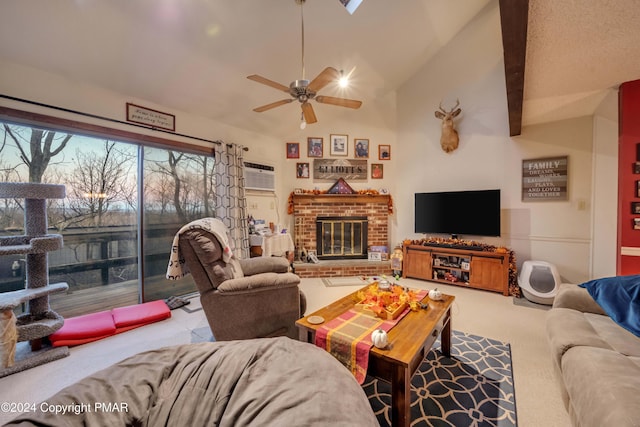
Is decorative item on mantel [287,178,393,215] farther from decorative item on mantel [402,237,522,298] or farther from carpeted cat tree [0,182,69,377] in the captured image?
carpeted cat tree [0,182,69,377]

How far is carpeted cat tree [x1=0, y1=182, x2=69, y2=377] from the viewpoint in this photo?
1.87 m

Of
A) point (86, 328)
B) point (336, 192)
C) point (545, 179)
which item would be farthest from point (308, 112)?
point (545, 179)

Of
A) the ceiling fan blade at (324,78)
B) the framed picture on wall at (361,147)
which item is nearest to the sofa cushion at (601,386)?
the ceiling fan blade at (324,78)

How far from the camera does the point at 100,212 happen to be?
2930 mm

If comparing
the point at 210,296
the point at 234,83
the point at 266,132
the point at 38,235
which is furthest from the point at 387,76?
the point at 38,235

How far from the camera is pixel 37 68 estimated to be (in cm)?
235

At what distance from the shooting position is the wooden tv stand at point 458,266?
3617mm

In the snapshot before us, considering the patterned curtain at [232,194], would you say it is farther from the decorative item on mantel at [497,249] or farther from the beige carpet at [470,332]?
the decorative item on mantel at [497,249]

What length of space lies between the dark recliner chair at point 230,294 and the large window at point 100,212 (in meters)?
1.70

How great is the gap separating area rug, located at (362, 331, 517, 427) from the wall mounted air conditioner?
337cm

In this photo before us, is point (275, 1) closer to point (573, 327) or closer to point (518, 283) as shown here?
point (573, 327)

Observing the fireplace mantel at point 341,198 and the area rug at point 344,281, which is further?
the fireplace mantel at point 341,198

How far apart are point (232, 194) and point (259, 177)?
2.53 ft

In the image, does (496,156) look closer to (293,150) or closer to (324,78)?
(324,78)
